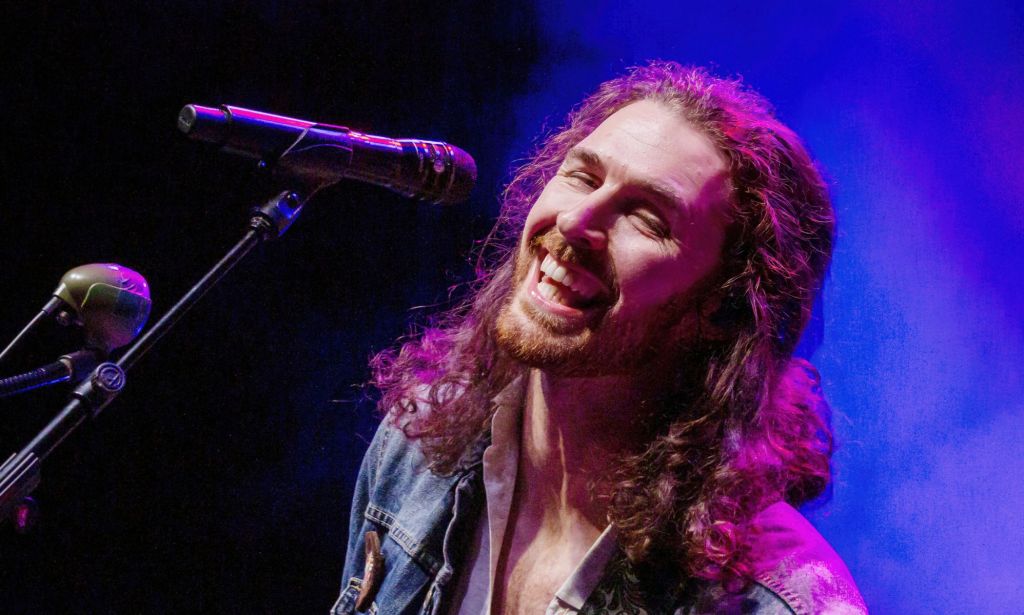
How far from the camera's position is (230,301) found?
296 cm

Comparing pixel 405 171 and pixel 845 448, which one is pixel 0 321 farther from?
pixel 845 448

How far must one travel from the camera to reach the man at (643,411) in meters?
1.72

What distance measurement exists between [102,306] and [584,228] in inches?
38.8

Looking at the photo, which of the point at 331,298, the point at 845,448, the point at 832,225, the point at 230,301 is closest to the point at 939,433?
the point at 845,448

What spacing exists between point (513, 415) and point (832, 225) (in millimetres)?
975

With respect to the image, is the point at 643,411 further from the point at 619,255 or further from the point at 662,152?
the point at 662,152

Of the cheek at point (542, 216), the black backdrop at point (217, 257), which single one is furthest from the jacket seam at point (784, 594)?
the black backdrop at point (217, 257)

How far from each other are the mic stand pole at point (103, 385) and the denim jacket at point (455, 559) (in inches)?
31.5

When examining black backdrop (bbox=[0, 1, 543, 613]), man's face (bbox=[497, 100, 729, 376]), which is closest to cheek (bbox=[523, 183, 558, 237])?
man's face (bbox=[497, 100, 729, 376])

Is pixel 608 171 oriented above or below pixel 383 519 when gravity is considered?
above

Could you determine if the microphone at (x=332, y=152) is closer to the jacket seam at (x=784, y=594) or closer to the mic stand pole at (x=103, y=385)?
the mic stand pole at (x=103, y=385)

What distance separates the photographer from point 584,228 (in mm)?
1767

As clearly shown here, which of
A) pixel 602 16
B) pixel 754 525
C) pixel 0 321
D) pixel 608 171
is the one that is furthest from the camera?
pixel 602 16

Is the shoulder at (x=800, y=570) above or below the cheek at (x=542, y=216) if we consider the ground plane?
below
